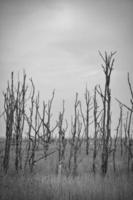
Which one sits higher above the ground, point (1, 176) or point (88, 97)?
point (88, 97)

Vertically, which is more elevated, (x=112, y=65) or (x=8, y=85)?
(x=112, y=65)

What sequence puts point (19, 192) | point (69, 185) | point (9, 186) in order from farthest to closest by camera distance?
point (69, 185), point (9, 186), point (19, 192)

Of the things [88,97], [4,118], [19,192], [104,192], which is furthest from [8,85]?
[88,97]

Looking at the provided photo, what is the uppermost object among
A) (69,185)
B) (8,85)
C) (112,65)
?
(112,65)

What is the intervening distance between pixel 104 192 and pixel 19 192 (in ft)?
6.49

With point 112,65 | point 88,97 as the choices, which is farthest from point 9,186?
point 88,97

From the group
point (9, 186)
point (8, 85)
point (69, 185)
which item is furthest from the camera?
point (8, 85)

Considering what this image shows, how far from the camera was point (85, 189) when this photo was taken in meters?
4.04

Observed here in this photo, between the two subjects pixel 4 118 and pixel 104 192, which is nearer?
pixel 104 192

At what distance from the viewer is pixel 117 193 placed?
371 cm

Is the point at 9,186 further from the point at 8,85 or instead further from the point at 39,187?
the point at 8,85

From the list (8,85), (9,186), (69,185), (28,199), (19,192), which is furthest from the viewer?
(8,85)

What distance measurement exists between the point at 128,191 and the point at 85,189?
101cm

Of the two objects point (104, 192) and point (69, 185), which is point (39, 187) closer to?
point (69, 185)
